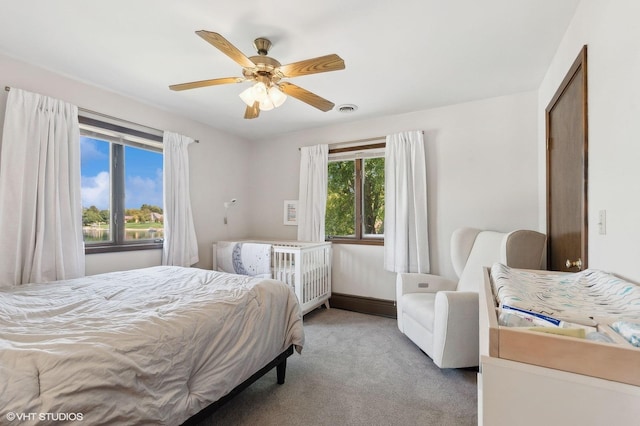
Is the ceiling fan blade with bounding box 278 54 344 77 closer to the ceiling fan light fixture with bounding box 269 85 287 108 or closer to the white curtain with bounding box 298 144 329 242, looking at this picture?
the ceiling fan light fixture with bounding box 269 85 287 108

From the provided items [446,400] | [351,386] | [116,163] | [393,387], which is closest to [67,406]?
[351,386]

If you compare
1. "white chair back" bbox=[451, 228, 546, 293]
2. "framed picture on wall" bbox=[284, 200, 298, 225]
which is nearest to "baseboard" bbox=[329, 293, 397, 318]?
"white chair back" bbox=[451, 228, 546, 293]

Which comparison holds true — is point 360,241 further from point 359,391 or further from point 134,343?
point 134,343

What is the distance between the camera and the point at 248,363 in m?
1.57

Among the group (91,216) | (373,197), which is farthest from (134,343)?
(373,197)

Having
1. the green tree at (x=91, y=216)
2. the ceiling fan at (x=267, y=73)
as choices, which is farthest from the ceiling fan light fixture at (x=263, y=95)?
the green tree at (x=91, y=216)

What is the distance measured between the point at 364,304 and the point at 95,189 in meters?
3.11

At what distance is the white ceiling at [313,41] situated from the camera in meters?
1.60

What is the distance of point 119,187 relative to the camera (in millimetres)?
2805

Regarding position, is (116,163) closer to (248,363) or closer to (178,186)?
(178,186)

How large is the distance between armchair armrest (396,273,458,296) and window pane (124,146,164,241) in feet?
8.79

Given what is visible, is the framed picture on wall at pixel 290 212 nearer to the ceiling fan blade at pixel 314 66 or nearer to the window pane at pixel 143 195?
the window pane at pixel 143 195

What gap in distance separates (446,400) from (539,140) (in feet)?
7.91

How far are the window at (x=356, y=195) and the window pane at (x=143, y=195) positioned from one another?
6.70 ft
